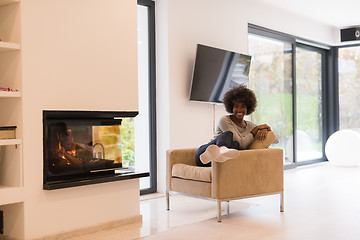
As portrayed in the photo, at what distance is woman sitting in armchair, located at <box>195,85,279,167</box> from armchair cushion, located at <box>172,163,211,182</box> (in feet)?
0.63

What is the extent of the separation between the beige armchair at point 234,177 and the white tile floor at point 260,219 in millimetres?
214

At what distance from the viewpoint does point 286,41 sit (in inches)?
304

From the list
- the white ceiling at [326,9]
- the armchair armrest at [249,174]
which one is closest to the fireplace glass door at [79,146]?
the armchair armrest at [249,174]

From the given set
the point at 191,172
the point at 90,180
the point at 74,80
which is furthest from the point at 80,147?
the point at 191,172

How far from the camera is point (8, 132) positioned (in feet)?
10.5

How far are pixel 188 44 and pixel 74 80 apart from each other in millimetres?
2319

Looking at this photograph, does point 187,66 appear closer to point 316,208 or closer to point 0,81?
point 316,208

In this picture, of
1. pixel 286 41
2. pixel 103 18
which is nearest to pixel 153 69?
pixel 103 18

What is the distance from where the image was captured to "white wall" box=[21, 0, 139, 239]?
10.7ft

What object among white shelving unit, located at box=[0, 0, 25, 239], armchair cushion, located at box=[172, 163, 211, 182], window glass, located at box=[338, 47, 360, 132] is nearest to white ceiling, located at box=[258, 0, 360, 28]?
→ window glass, located at box=[338, 47, 360, 132]

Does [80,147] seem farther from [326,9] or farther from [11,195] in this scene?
[326,9]

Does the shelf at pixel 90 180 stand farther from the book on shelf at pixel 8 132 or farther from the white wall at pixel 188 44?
the white wall at pixel 188 44

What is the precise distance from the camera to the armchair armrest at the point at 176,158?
4441 mm

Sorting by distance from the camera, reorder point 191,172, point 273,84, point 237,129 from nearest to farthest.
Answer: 1. point 191,172
2. point 237,129
3. point 273,84
